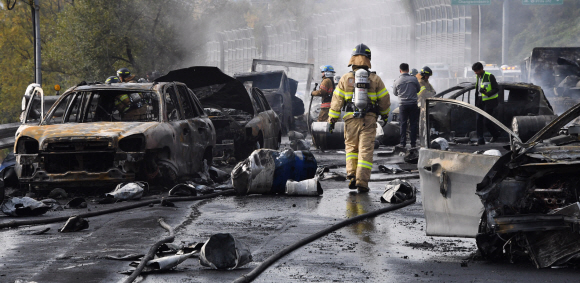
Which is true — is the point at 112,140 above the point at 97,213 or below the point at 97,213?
above

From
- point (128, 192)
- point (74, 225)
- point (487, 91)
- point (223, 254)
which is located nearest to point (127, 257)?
point (223, 254)

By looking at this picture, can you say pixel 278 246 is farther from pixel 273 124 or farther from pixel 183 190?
pixel 273 124

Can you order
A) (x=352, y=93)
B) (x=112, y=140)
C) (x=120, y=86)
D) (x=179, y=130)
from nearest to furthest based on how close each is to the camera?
(x=112, y=140)
(x=352, y=93)
(x=179, y=130)
(x=120, y=86)

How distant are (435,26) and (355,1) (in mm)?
13264

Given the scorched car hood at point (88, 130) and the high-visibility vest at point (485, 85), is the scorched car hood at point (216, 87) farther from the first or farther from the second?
the high-visibility vest at point (485, 85)

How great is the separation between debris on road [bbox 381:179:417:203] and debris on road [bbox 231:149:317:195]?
1353 millimetres

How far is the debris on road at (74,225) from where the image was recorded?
6.76m

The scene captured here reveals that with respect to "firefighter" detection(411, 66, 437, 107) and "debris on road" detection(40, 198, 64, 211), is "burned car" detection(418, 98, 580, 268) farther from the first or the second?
"firefighter" detection(411, 66, 437, 107)

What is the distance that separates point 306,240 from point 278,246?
22 centimetres

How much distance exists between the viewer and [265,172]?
9.25 meters

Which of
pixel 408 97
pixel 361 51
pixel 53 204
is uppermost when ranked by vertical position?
pixel 361 51

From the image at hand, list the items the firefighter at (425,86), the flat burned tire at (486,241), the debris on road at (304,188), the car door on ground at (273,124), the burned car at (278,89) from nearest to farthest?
the flat burned tire at (486,241), the debris on road at (304,188), the car door on ground at (273,124), the firefighter at (425,86), the burned car at (278,89)

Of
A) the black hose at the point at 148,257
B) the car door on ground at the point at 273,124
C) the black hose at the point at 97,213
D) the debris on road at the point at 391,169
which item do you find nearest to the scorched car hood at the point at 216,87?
the car door on ground at the point at 273,124

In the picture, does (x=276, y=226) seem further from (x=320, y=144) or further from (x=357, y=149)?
(x=320, y=144)
